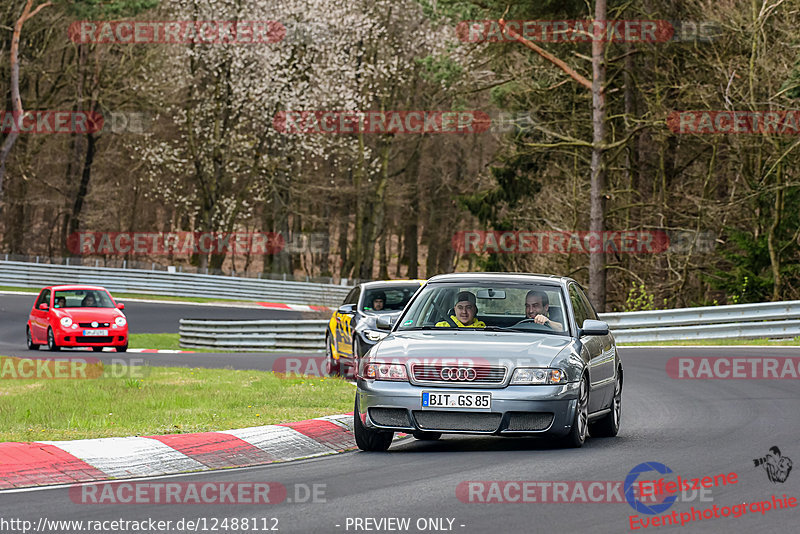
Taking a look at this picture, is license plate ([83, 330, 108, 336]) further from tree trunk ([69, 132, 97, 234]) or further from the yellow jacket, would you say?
tree trunk ([69, 132, 97, 234])

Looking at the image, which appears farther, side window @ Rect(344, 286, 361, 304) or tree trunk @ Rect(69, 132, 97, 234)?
tree trunk @ Rect(69, 132, 97, 234)

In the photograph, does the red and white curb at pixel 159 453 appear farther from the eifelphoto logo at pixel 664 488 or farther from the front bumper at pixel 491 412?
the eifelphoto logo at pixel 664 488

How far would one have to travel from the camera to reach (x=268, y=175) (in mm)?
57531

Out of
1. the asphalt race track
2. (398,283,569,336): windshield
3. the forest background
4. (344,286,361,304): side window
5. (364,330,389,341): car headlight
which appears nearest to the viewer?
the asphalt race track

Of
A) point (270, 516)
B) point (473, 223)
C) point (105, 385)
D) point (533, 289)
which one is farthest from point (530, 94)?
point (473, 223)

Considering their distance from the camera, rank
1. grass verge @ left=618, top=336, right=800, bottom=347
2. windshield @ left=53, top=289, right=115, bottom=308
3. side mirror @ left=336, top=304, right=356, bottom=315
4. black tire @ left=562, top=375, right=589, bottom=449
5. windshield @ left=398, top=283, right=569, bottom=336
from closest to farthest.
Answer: black tire @ left=562, top=375, right=589, bottom=449 → windshield @ left=398, top=283, right=569, bottom=336 → side mirror @ left=336, top=304, right=356, bottom=315 → grass verge @ left=618, top=336, right=800, bottom=347 → windshield @ left=53, top=289, right=115, bottom=308

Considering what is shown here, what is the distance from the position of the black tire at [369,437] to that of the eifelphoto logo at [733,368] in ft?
30.6

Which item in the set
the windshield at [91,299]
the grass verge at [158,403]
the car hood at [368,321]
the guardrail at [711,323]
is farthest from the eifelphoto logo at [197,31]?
the car hood at [368,321]

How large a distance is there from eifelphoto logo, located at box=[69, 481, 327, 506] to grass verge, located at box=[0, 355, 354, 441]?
2206 mm

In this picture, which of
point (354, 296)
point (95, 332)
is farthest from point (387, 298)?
point (95, 332)

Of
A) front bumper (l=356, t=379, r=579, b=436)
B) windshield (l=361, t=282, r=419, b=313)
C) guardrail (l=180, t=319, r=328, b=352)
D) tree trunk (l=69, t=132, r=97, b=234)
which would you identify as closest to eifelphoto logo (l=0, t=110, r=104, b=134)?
tree trunk (l=69, t=132, r=97, b=234)

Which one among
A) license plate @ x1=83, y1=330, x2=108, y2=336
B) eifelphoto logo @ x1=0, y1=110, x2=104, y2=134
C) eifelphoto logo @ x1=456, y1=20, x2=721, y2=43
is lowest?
license plate @ x1=83, y1=330, x2=108, y2=336

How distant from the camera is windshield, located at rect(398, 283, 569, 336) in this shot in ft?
38.2

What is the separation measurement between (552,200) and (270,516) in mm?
36543
